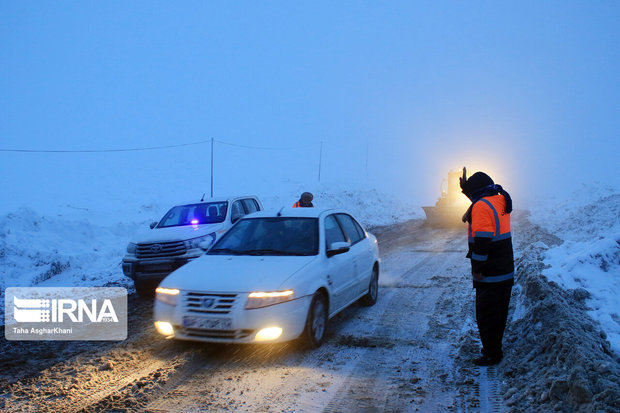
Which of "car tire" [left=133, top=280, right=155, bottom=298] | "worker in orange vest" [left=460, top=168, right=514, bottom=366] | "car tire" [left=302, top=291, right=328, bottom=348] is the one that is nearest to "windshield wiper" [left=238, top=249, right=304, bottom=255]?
"car tire" [left=302, top=291, right=328, bottom=348]

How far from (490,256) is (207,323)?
9.43 feet

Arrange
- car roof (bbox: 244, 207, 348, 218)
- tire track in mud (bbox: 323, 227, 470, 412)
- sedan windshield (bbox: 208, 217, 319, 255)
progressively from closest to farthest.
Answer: tire track in mud (bbox: 323, 227, 470, 412) → sedan windshield (bbox: 208, 217, 319, 255) → car roof (bbox: 244, 207, 348, 218)

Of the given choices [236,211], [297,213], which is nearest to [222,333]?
[297,213]

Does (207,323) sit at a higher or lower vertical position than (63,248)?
higher

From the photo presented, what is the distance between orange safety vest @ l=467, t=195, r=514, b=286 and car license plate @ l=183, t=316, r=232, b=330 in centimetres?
252

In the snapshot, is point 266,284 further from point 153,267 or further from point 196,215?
point 196,215

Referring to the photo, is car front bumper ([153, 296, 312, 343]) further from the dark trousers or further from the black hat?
the black hat

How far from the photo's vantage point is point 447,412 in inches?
148

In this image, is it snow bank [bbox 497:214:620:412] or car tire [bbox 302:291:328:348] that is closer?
snow bank [bbox 497:214:620:412]

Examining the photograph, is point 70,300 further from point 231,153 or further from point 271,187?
point 231,153

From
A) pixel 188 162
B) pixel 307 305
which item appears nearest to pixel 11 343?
pixel 307 305

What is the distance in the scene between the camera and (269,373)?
15.2 feet

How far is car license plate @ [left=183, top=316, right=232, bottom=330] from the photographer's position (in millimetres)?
4889

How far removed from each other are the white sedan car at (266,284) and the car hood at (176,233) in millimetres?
2415
